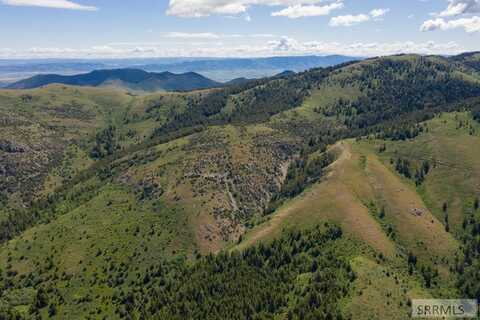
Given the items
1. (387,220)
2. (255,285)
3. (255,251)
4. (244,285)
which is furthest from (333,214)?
(244,285)

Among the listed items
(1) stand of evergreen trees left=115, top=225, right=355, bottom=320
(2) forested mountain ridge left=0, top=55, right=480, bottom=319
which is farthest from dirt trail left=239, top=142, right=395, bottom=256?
(1) stand of evergreen trees left=115, top=225, right=355, bottom=320

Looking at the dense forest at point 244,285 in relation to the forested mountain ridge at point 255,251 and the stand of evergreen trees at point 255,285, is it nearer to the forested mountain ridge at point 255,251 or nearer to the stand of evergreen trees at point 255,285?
the stand of evergreen trees at point 255,285

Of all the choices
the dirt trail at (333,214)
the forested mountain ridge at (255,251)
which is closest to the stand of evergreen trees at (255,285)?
the forested mountain ridge at (255,251)

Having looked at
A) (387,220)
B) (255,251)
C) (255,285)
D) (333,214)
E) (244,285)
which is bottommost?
(244,285)

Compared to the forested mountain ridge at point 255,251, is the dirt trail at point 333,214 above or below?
above

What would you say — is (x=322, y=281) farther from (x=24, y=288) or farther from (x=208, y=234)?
(x=24, y=288)

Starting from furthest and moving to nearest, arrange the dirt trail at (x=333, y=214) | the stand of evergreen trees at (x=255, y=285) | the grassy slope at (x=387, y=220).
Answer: the dirt trail at (x=333, y=214) < the grassy slope at (x=387, y=220) < the stand of evergreen trees at (x=255, y=285)

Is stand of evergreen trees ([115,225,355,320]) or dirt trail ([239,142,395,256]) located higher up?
dirt trail ([239,142,395,256])

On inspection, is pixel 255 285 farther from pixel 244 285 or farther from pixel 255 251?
pixel 255 251

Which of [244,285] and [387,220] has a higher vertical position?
[387,220]

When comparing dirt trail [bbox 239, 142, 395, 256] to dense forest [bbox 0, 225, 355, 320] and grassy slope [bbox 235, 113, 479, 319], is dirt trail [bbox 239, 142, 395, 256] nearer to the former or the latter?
grassy slope [bbox 235, 113, 479, 319]

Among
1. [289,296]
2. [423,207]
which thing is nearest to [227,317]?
[289,296]
